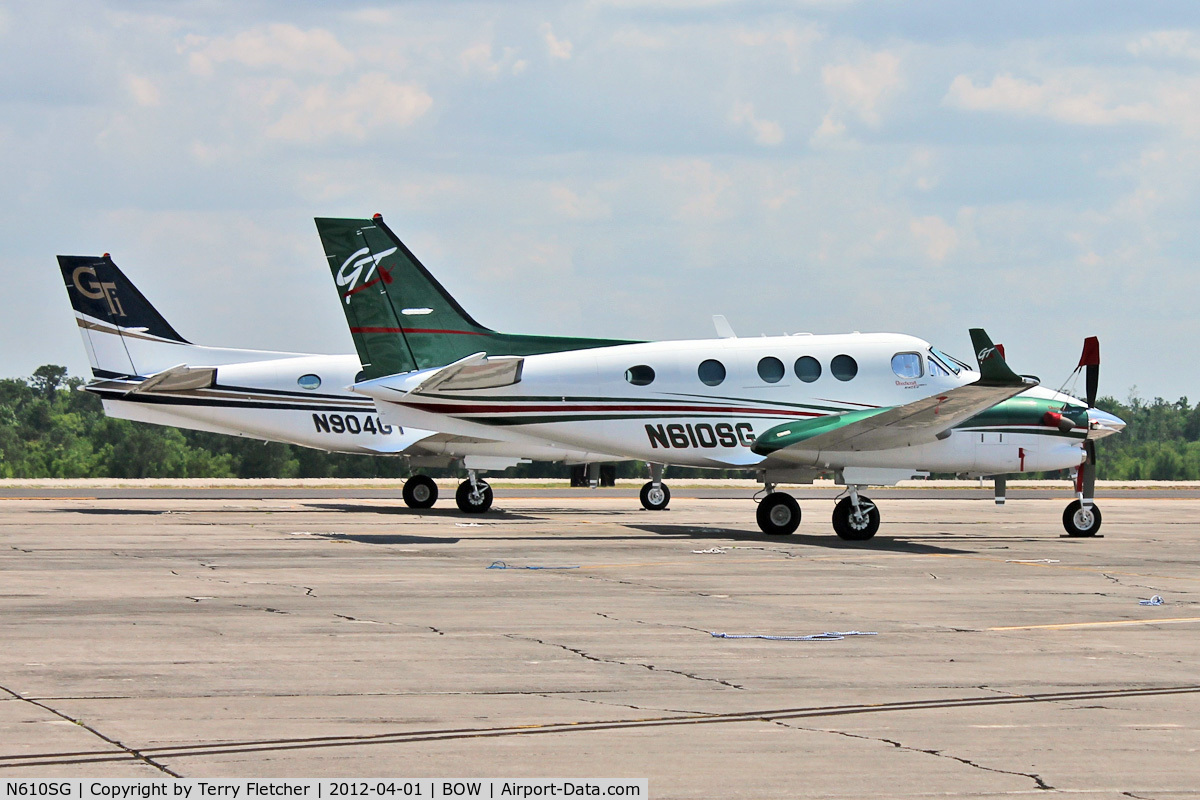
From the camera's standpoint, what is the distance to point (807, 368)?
25953 millimetres

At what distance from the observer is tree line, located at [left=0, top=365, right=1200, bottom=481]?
75.8 meters

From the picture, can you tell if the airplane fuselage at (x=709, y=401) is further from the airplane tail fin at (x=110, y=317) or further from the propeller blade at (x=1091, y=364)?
the airplane tail fin at (x=110, y=317)

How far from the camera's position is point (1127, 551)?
24000 millimetres

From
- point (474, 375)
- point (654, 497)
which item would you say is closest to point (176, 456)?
point (654, 497)

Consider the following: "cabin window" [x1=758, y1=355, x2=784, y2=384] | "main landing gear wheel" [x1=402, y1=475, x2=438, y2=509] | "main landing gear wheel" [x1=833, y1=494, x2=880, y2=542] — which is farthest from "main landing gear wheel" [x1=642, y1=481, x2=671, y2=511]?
"main landing gear wheel" [x1=833, y1=494, x2=880, y2=542]

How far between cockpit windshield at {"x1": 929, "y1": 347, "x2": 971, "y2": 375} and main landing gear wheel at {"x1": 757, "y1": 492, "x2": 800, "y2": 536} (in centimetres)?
375

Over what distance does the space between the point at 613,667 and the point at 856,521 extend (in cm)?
1450

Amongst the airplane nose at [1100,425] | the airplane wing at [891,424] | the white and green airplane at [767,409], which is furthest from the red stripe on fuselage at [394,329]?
the airplane nose at [1100,425]

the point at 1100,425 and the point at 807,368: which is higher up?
the point at 807,368

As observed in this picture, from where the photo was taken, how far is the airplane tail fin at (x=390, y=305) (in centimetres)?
2822

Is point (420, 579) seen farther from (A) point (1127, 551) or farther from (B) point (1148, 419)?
(B) point (1148, 419)

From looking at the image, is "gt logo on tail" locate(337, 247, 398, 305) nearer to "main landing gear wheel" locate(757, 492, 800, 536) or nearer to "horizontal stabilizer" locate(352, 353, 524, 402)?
"horizontal stabilizer" locate(352, 353, 524, 402)

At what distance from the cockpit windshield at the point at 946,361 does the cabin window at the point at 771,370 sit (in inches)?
114

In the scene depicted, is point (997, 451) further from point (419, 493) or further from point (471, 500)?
point (419, 493)
